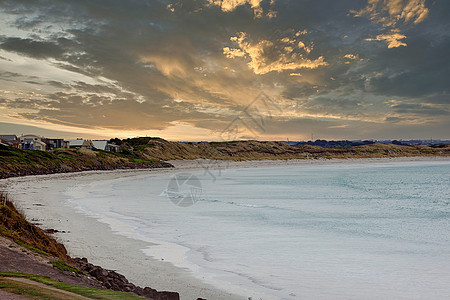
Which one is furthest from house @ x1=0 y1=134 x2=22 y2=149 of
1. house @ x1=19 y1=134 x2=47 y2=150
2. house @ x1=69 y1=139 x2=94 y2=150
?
house @ x1=69 y1=139 x2=94 y2=150

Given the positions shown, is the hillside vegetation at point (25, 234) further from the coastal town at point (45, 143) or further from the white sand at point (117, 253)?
the coastal town at point (45, 143)

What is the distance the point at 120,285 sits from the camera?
31.3ft

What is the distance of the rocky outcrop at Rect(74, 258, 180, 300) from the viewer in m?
8.88

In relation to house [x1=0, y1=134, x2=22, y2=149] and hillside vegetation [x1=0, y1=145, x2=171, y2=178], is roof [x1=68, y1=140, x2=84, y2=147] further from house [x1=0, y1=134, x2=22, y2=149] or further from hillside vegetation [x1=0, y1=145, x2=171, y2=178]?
hillside vegetation [x1=0, y1=145, x2=171, y2=178]

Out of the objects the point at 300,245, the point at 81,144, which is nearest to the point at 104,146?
the point at 81,144

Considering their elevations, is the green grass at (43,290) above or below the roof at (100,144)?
below

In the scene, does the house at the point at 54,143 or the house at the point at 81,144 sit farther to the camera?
the house at the point at 54,143

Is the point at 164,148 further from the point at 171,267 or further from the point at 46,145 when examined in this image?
the point at 171,267

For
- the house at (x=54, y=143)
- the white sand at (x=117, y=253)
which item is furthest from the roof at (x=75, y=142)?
the white sand at (x=117, y=253)

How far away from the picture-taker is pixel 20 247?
1053 centimetres

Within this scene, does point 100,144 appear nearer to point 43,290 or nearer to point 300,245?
point 300,245

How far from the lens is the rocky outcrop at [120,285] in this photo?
888cm

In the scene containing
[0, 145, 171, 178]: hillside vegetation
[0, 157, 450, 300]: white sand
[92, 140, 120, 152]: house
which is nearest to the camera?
[0, 157, 450, 300]: white sand

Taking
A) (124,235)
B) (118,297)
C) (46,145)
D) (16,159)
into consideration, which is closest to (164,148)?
(46,145)
